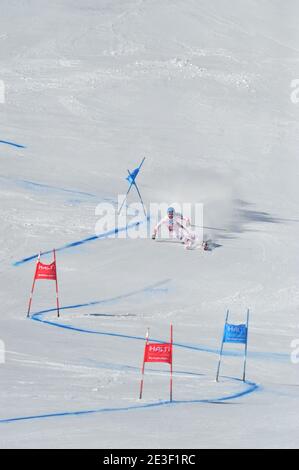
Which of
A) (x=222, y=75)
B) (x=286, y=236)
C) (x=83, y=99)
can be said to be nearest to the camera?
(x=286, y=236)

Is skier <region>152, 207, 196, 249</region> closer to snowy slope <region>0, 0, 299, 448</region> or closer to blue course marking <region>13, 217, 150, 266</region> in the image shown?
snowy slope <region>0, 0, 299, 448</region>

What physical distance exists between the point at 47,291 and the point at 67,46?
41.6ft

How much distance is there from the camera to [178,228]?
1897cm

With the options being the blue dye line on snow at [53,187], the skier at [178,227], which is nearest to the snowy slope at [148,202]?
the blue dye line on snow at [53,187]

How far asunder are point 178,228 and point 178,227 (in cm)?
1

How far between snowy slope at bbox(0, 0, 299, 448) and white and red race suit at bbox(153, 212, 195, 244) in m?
0.26

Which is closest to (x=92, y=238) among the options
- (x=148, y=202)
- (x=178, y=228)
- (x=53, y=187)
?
(x=178, y=228)

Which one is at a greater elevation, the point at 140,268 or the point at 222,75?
the point at 222,75

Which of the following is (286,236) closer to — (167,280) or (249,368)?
(167,280)

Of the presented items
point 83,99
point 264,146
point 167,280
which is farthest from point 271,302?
point 83,99

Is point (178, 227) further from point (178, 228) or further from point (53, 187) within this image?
point (53, 187)

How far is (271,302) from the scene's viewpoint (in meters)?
16.6

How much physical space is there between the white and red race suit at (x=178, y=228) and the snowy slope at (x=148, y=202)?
260 mm

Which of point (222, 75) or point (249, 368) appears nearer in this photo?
point (249, 368)
